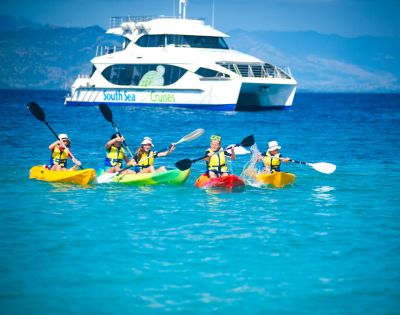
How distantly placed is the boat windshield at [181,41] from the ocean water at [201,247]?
3182 cm

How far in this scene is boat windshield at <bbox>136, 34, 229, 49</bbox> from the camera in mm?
54719

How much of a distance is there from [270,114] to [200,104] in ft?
26.0

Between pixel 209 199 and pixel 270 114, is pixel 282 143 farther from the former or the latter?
pixel 270 114

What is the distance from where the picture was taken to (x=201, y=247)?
13102 mm

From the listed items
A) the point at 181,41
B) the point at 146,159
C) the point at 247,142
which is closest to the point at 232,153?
the point at 247,142

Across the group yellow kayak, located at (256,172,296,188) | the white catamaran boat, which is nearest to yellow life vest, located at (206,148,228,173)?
yellow kayak, located at (256,172,296,188)

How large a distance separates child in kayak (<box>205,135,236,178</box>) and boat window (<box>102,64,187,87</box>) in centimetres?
3385

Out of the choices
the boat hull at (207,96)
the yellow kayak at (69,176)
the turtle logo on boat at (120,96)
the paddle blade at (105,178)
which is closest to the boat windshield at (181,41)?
the boat hull at (207,96)

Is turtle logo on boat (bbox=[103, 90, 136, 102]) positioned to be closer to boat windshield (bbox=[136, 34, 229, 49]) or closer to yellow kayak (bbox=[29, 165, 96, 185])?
boat windshield (bbox=[136, 34, 229, 49])

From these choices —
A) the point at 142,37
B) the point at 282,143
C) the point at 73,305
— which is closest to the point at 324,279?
the point at 73,305

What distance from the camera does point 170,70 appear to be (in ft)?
173

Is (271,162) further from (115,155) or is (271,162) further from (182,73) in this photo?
(182,73)

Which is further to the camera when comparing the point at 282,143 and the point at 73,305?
the point at 282,143

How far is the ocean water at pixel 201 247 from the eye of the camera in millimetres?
10531
